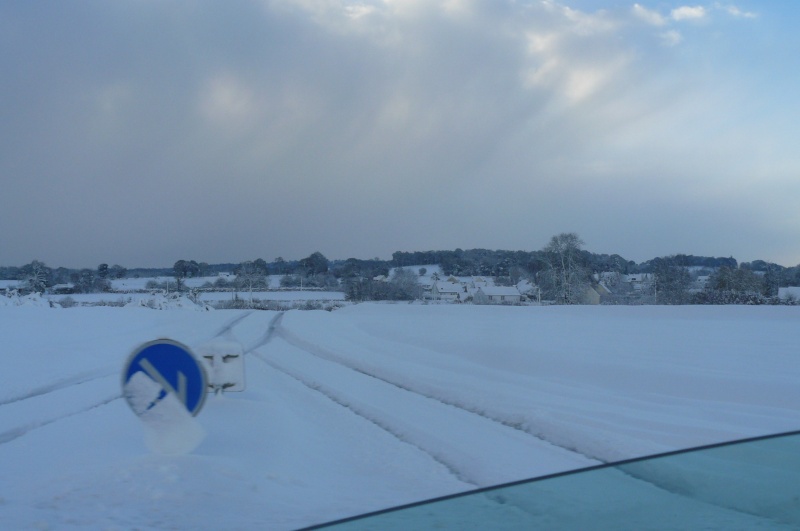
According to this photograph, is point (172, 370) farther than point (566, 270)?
No

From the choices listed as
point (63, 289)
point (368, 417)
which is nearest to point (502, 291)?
point (63, 289)

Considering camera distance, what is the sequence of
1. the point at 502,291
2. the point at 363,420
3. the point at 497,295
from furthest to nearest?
1. the point at 502,291
2. the point at 497,295
3. the point at 363,420

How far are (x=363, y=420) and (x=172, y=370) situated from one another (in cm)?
303

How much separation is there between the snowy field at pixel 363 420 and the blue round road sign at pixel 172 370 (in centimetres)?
48

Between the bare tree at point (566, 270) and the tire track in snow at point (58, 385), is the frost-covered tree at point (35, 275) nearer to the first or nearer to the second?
the bare tree at point (566, 270)

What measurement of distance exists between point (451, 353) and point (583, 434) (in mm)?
8668

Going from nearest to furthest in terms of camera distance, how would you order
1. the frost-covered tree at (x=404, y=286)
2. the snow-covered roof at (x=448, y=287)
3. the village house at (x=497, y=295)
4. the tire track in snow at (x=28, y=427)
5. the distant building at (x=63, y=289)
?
the tire track in snow at (x=28, y=427) < the distant building at (x=63, y=289) < the village house at (x=497, y=295) < the frost-covered tree at (x=404, y=286) < the snow-covered roof at (x=448, y=287)

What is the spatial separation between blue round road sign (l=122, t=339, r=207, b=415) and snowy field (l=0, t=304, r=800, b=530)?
0.48m

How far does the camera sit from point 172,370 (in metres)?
5.49

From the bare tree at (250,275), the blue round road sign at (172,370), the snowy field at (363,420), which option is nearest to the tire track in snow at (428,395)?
the snowy field at (363,420)

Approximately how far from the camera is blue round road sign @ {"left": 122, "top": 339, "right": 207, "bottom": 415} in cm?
536

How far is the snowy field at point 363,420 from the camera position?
4.69 metres

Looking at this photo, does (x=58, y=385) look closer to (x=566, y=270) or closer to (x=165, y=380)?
(x=165, y=380)

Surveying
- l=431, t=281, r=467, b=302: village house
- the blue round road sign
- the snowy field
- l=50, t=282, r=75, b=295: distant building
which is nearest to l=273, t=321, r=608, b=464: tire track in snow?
the snowy field
